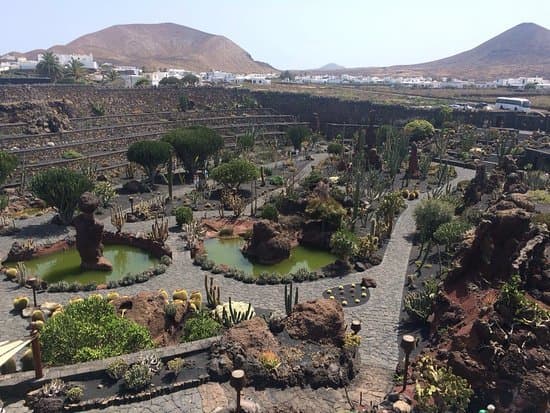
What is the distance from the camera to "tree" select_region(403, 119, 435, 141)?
51812 mm

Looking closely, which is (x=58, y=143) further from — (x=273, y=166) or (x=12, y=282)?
(x=12, y=282)

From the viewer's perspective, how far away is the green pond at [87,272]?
2177 centimetres

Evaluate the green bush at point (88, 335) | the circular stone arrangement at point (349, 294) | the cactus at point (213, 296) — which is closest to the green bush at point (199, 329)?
the green bush at point (88, 335)

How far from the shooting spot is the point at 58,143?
42.3 m

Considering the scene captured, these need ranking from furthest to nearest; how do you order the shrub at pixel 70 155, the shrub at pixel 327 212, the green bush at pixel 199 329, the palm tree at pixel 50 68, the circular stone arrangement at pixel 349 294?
the palm tree at pixel 50 68 < the shrub at pixel 70 155 < the shrub at pixel 327 212 < the circular stone arrangement at pixel 349 294 < the green bush at pixel 199 329

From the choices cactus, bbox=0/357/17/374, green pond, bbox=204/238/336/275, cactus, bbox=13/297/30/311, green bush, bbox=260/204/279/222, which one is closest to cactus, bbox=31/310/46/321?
cactus, bbox=13/297/30/311

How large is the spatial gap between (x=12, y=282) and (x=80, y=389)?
10.9 meters

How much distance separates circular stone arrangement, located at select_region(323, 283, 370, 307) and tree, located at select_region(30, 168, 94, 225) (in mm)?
15220

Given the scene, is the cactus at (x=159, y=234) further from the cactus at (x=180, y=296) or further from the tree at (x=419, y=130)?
the tree at (x=419, y=130)

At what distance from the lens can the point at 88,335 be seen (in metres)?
13.4

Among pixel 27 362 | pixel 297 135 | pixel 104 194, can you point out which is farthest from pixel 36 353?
pixel 297 135

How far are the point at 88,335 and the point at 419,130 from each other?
4537 centimetres

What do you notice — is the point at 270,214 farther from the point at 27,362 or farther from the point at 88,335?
the point at 27,362

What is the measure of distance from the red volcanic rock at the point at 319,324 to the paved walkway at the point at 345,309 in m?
1.34
